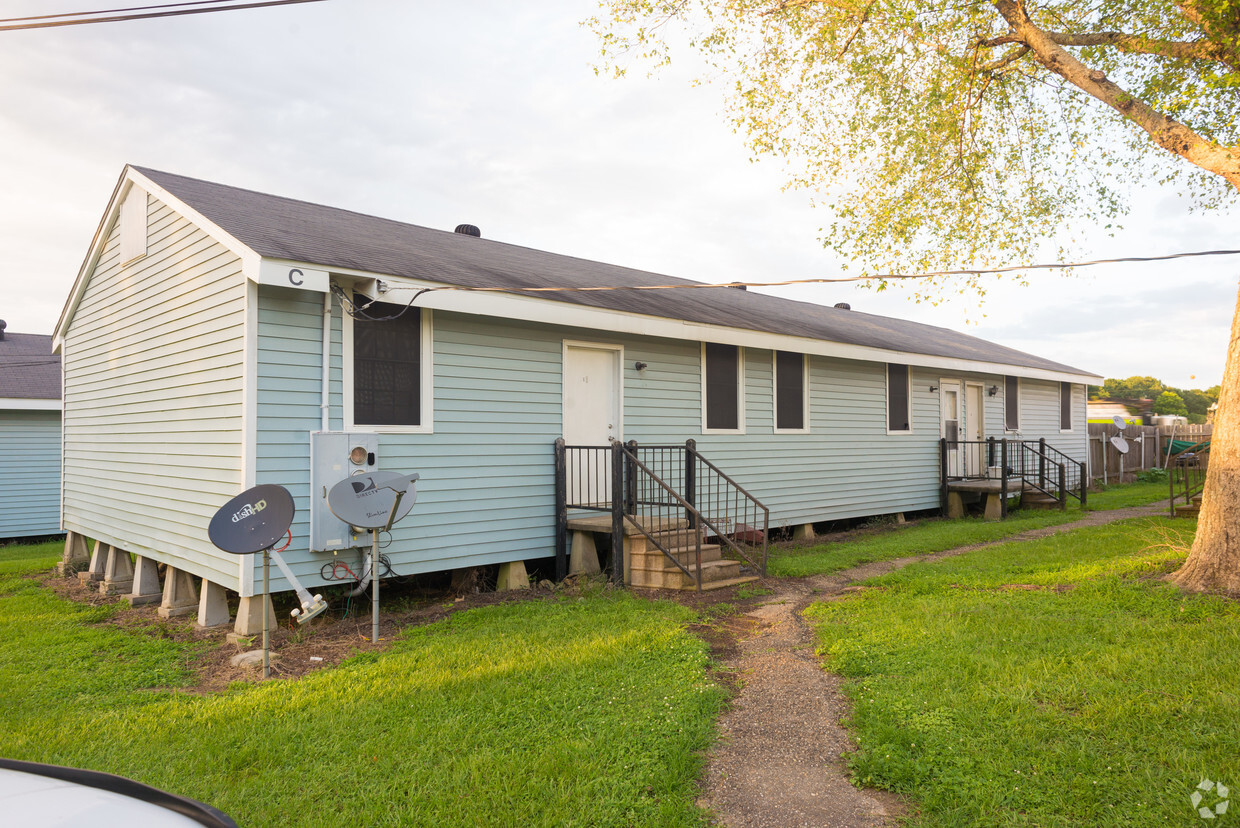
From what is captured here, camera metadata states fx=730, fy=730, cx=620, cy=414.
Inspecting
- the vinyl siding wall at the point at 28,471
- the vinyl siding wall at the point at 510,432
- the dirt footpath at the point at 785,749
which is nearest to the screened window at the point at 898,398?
the vinyl siding wall at the point at 510,432

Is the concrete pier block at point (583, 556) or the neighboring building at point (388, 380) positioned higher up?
the neighboring building at point (388, 380)

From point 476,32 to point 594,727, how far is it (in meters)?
7.49

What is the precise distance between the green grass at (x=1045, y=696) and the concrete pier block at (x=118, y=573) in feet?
27.3

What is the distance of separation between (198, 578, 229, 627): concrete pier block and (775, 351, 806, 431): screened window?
735cm

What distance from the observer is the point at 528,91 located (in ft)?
37.0

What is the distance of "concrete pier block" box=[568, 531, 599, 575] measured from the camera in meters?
7.99

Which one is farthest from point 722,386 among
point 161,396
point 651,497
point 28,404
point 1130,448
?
point 1130,448

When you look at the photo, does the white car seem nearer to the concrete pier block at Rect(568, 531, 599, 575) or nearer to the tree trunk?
the concrete pier block at Rect(568, 531, 599, 575)

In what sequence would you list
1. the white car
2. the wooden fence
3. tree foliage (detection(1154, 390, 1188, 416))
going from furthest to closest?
tree foliage (detection(1154, 390, 1188, 416)) → the wooden fence → the white car

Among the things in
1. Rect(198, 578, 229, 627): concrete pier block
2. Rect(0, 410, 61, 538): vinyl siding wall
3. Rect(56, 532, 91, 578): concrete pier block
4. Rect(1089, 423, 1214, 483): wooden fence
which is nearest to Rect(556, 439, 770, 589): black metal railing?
Rect(198, 578, 229, 627): concrete pier block

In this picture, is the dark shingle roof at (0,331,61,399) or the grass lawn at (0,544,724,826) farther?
the dark shingle roof at (0,331,61,399)

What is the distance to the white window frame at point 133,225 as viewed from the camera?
27.0 ft

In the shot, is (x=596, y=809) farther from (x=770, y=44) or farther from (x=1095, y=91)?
(x=770, y=44)

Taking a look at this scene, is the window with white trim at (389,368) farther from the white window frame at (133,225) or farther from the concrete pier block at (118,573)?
the concrete pier block at (118,573)
